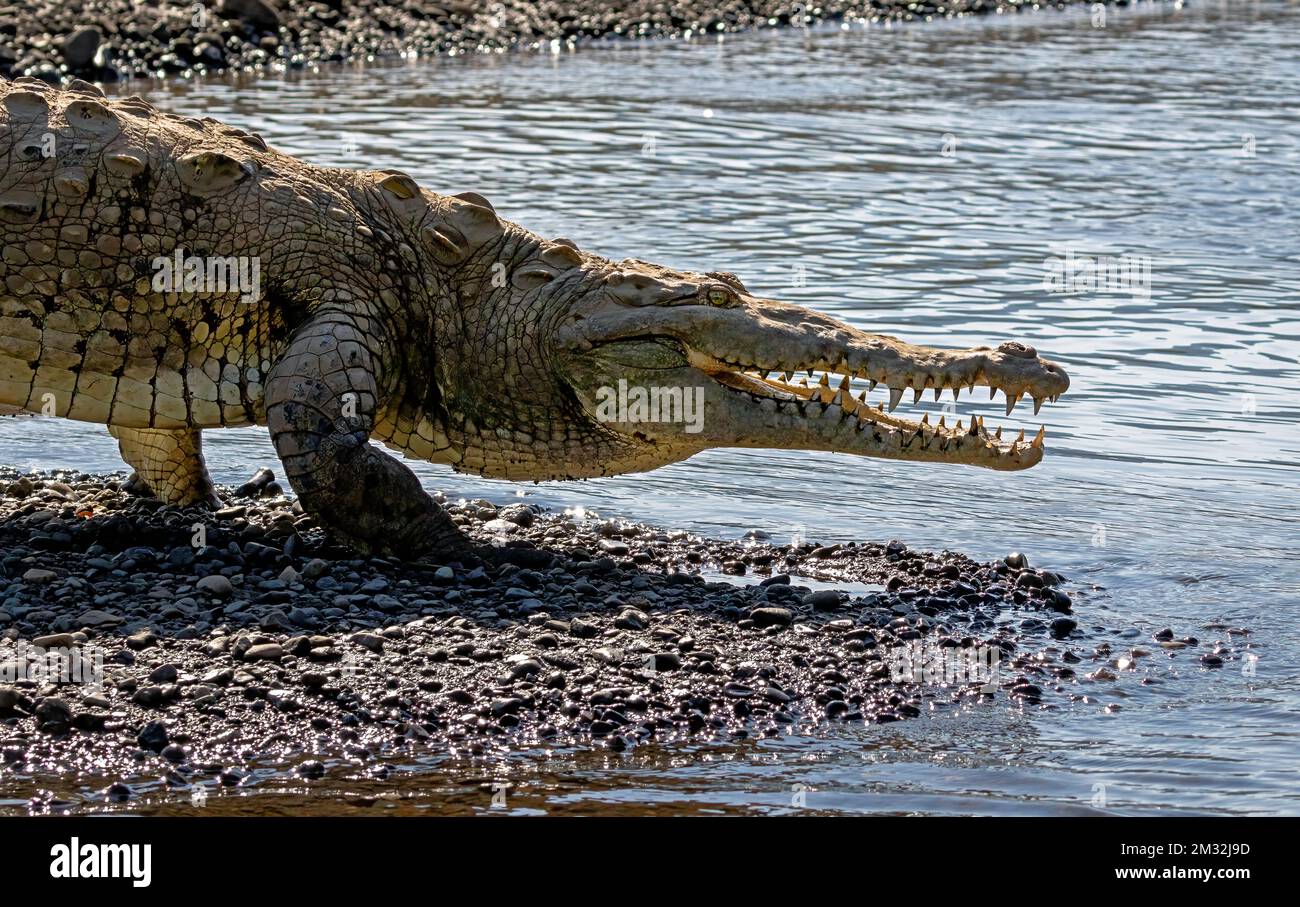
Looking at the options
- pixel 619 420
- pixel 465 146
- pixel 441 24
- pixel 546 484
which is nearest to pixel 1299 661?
pixel 619 420

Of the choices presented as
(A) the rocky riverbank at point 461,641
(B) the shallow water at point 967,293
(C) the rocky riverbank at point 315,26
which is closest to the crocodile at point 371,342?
(A) the rocky riverbank at point 461,641

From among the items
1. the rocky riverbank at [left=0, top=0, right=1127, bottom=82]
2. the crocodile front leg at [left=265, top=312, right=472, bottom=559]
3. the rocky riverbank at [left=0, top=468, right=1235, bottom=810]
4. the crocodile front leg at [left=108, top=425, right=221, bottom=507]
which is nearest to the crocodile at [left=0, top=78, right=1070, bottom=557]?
the crocodile front leg at [left=265, top=312, right=472, bottom=559]

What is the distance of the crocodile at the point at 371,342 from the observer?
24.0 ft

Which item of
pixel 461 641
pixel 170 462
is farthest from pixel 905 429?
pixel 170 462

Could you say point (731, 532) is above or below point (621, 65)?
below

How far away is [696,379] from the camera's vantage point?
7504 mm

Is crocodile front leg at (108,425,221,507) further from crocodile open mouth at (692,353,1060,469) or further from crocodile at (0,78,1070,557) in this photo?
crocodile open mouth at (692,353,1060,469)

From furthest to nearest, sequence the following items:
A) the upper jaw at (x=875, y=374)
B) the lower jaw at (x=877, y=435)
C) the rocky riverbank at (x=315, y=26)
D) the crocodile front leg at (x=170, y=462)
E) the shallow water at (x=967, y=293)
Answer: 1. the rocky riverbank at (x=315, y=26)
2. the crocodile front leg at (x=170, y=462)
3. the lower jaw at (x=877, y=435)
4. the upper jaw at (x=875, y=374)
5. the shallow water at (x=967, y=293)

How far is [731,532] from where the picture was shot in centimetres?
838

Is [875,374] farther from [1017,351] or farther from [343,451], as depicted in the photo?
[343,451]

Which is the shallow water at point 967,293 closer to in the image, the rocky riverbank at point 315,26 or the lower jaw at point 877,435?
the lower jaw at point 877,435

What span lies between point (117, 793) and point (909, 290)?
865cm

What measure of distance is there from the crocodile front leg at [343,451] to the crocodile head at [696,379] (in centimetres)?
58
